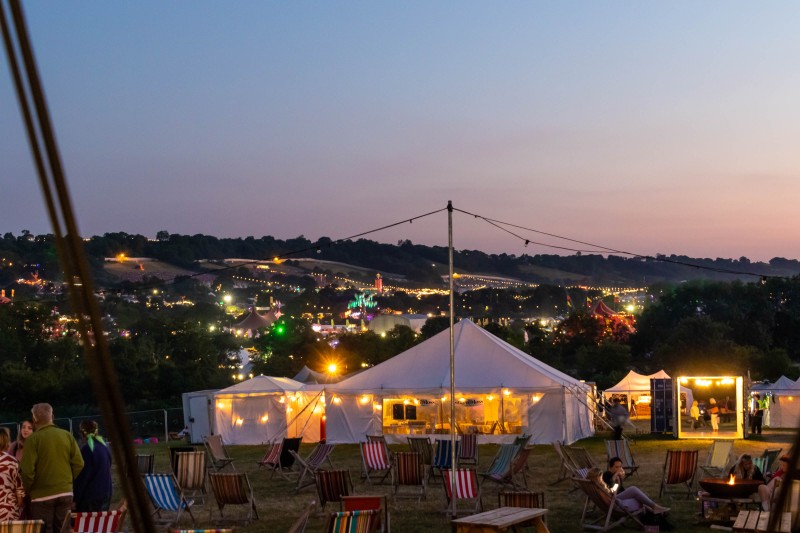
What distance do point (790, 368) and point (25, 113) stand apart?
4904cm

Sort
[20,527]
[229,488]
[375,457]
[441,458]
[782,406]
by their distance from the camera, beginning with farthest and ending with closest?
1. [782,406]
2. [375,457]
3. [441,458]
4. [229,488]
5. [20,527]

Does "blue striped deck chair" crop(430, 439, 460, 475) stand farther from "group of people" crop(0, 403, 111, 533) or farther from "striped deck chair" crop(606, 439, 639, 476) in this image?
"group of people" crop(0, 403, 111, 533)

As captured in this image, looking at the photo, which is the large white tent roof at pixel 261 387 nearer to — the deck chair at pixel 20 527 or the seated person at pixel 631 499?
the seated person at pixel 631 499

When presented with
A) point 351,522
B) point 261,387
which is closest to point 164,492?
point 351,522

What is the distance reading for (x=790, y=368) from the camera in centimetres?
4756

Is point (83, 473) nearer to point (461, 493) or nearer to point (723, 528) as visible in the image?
point (461, 493)

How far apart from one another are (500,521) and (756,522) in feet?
7.62

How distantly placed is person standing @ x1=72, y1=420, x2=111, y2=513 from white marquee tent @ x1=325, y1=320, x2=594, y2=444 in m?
15.9

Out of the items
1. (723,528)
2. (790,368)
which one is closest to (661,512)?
(723,528)

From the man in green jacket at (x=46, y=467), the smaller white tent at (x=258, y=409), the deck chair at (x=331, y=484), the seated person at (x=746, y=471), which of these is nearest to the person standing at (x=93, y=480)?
the man in green jacket at (x=46, y=467)

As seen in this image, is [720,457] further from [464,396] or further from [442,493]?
[464,396]

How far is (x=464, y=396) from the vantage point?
2486 centimetres

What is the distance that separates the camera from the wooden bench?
918 centimetres

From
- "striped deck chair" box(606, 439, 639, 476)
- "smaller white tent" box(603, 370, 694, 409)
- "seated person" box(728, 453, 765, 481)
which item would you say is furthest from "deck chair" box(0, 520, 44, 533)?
"smaller white tent" box(603, 370, 694, 409)
